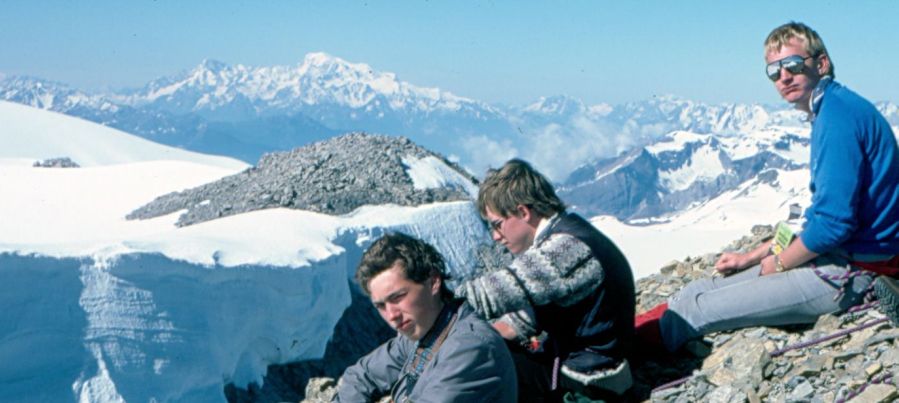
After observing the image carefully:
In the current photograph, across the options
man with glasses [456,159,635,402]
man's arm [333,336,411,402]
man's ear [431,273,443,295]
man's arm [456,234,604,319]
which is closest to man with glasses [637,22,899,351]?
man with glasses [456,159,635,402]

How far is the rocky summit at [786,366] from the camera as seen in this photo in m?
4.43

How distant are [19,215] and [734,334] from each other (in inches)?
871

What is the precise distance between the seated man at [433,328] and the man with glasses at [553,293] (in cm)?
41

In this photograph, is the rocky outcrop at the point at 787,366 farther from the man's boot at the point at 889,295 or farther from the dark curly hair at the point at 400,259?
the dark curly hair at the point at 400,259

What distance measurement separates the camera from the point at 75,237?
63.3 feet

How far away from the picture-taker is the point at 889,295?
4762 mm

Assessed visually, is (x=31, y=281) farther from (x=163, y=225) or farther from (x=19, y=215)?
(x=19, y=215)

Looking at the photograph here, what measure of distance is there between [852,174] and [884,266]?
2.93ft

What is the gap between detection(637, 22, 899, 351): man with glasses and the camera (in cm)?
443

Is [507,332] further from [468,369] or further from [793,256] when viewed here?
[793,256]

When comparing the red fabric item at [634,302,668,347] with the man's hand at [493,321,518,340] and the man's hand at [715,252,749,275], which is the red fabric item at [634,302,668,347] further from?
the man's hand at [493,321,518,340]

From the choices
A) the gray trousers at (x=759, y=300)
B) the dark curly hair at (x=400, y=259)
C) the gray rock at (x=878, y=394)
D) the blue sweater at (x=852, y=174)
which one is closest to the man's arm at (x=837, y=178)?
the blue sweater at (x=852, y=174)

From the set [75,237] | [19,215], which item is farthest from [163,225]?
[19,215]

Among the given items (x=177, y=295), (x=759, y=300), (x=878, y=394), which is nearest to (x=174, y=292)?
(x=177, y=295)
